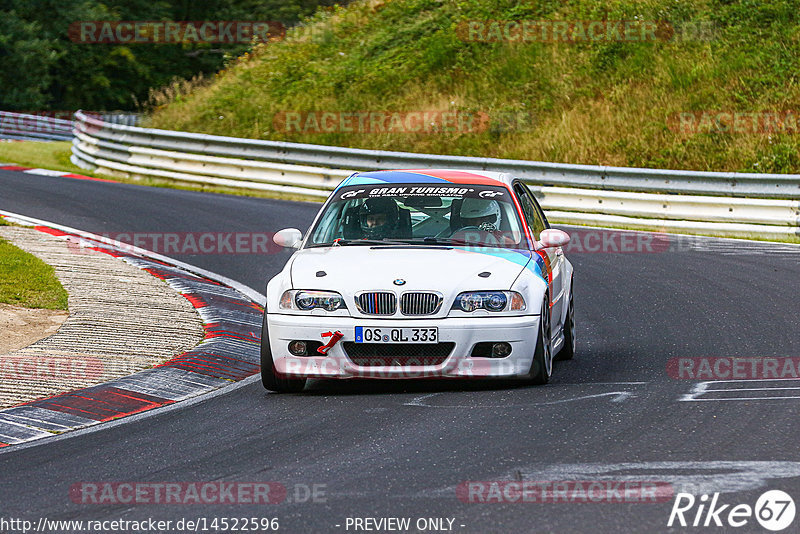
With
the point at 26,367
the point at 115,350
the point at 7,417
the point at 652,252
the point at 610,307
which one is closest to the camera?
the point at 7,417

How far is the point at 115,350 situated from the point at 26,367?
89 cm

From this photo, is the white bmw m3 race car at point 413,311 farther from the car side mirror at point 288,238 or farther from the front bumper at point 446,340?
the car side mirror at point 288,238

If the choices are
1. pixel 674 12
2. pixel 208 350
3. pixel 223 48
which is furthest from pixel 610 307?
pixel 223 48

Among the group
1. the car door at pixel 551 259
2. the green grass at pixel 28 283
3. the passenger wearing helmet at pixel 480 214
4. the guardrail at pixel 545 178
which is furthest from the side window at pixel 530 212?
the guardrail at pixel 545 178

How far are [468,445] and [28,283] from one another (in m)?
6.99

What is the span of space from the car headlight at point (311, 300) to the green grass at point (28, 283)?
3.81m

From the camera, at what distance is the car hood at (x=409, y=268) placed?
8047 millimetres


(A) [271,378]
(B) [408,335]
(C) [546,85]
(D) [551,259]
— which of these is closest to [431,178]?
(D) [551,259]

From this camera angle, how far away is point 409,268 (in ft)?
26.8

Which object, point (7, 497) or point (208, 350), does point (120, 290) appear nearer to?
point (208, 350)

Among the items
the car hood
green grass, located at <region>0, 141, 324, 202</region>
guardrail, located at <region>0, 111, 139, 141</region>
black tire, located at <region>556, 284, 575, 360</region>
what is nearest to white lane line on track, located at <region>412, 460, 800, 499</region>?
the car hood

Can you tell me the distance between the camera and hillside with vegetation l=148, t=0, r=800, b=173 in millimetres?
24141

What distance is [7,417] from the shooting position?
7652 mm

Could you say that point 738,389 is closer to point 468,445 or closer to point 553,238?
point 553,238
